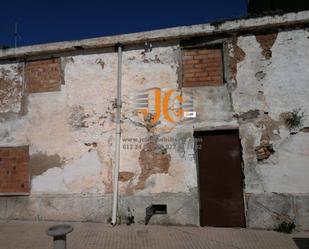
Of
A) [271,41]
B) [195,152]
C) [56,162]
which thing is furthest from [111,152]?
[271,41]

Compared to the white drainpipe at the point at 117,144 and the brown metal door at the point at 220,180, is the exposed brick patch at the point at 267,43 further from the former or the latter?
the white drainpipe at the point at 117,144

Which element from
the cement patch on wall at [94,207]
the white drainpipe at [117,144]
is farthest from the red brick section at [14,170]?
the white drainpipe at [117,144]

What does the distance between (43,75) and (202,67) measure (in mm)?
3611

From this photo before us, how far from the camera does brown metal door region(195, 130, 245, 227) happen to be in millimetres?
6312

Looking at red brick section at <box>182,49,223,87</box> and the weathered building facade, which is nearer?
the weathered building facade

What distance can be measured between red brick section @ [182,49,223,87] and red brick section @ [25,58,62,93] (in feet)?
9.44

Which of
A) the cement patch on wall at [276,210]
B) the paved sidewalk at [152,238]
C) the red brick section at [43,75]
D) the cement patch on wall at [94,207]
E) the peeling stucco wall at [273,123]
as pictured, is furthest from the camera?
the red brick section at [43,75]

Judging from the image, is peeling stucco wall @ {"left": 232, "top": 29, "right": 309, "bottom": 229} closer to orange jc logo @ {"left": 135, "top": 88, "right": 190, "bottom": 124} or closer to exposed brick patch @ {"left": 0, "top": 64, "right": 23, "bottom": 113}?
orange jc logo @ {"left": 135, "top": 88, "right": 190, "bottom": 124}

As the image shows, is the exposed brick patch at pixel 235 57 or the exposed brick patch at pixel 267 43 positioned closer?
the exposed brick patch at pixel 267 43

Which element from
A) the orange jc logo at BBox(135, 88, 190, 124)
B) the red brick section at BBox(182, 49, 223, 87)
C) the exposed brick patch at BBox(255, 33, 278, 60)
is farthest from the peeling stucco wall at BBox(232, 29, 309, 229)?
the orange jc logo at BBox(135, 88, 190, 124)

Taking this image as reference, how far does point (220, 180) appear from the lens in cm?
642

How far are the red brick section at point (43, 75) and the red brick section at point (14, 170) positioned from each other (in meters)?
1.41

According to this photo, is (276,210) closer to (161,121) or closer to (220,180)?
(220,180)

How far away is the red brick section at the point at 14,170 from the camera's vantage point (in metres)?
7.30
